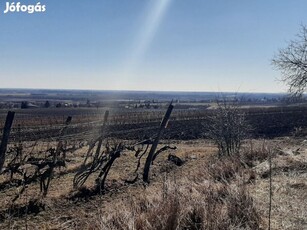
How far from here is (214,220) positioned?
16.1 feet

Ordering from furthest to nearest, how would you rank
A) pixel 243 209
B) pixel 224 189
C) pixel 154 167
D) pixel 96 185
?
pixel 154 167 → pixel 96 185 → pixel 224 189 → pixel 243 209

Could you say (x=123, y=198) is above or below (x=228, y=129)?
below

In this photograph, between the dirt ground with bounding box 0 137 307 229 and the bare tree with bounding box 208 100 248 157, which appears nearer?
the dirt ground with bounding box 0 137 307 229

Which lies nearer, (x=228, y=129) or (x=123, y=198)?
(x=123, y=198)

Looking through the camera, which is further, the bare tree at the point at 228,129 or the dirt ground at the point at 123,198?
the bare tree at the point at 228,129

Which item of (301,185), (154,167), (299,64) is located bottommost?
(154,167)

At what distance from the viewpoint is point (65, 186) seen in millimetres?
11211

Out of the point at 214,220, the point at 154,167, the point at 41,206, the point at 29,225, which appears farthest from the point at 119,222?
the point at 154,167

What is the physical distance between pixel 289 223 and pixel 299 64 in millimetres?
14610

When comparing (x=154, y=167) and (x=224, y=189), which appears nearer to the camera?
(x=224, y=189)

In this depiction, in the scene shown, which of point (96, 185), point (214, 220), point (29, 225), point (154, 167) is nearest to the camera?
point (214, 220)

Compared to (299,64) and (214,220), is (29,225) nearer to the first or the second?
(214,220)

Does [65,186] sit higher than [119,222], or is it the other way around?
[119,222]

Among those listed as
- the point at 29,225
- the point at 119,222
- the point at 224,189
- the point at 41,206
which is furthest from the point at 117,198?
the point at 119,222
